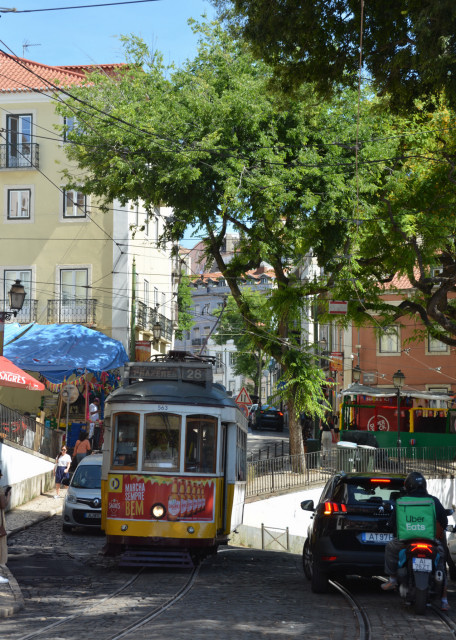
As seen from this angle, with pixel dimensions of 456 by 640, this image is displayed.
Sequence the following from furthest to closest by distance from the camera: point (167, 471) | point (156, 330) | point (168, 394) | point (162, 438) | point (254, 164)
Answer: point (156, 330) < point (254, 164) < point (168, 394) < point (162, 438) < point (167, 471)

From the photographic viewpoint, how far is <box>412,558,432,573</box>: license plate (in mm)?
9766

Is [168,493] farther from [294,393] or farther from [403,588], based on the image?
[294,393]

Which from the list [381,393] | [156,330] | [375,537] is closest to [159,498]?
[375,537]

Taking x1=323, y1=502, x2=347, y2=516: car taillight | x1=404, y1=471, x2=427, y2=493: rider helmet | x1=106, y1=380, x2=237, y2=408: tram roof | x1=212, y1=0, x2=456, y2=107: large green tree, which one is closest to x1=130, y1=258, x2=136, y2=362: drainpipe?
x1=106, y1=380, x2=237, y2=408: tram roof

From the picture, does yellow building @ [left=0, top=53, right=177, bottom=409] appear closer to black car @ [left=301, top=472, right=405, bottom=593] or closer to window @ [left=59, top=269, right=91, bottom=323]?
window @ [left=59, top=269, right=91, bottom=323]

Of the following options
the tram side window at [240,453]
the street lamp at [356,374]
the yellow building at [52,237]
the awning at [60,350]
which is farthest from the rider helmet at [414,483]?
the street lamp at [356,374]

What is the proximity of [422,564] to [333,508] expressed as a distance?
2.01m

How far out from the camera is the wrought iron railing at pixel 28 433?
24.7 m

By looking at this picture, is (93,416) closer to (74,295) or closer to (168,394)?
(74,295)

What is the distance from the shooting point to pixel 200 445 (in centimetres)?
1460

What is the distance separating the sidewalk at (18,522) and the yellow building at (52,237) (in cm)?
1309

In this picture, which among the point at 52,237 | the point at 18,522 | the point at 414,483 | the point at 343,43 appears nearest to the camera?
the point at 414,483

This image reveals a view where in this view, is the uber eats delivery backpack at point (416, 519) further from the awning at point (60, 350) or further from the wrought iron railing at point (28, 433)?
the awning at point (60, 350)

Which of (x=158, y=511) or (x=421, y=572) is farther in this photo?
(x=158, y=511)
